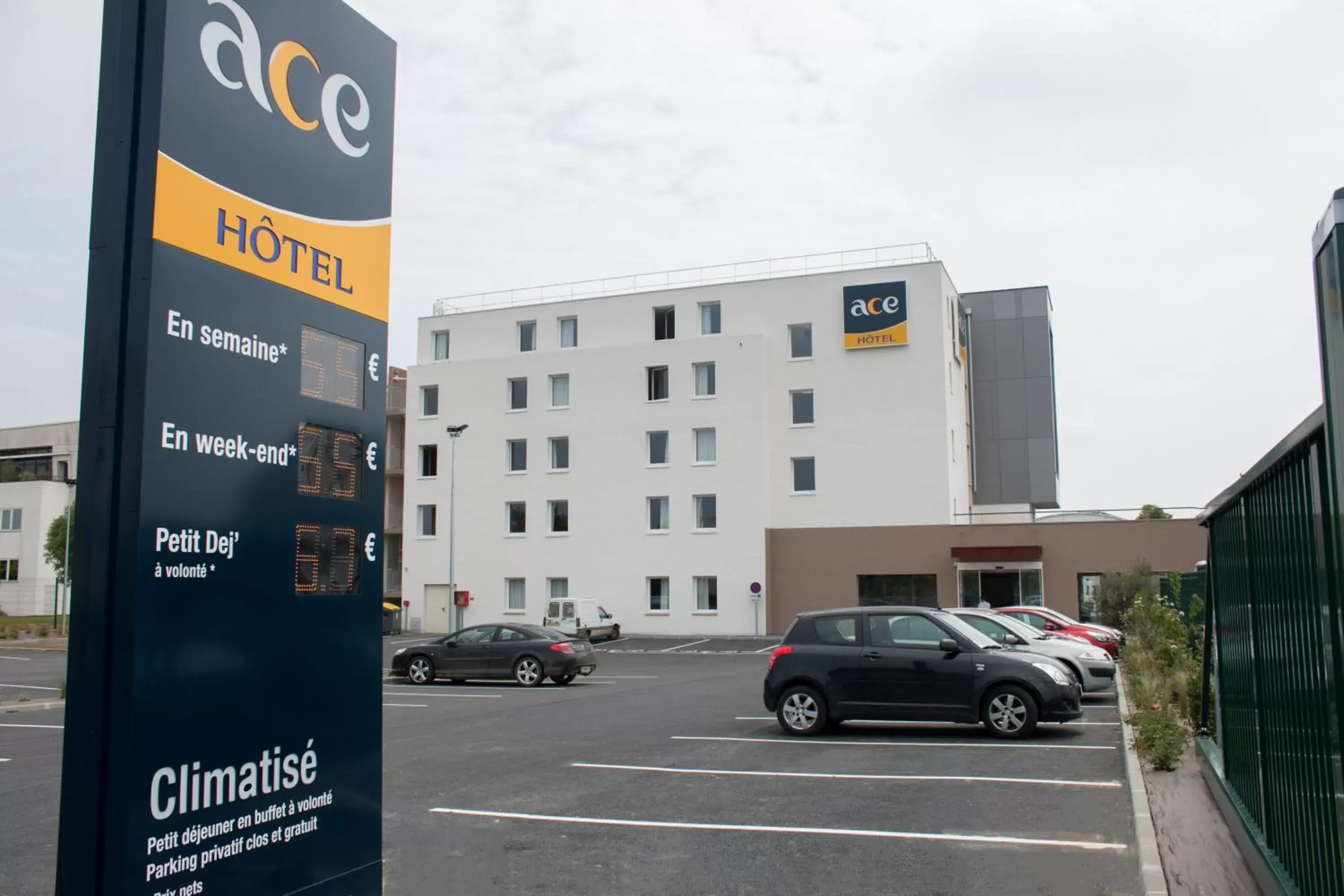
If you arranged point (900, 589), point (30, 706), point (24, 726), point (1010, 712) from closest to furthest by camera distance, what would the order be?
point (1010, 712), point (24, 726), point (30, 706), point (900, 589)

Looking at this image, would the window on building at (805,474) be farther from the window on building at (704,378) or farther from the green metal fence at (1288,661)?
the green metal fence at (1288,661)

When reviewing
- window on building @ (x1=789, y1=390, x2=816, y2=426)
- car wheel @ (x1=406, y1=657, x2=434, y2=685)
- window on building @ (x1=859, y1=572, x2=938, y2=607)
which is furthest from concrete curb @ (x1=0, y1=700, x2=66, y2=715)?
window on building @ (x1=789, y1=390, x2=816, y2=426)

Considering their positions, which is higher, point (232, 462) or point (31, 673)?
point (232, 462)

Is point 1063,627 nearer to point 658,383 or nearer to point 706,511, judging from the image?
point 706,511

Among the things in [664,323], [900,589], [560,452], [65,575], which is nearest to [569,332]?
[664,323]

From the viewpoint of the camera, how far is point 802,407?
157 feet

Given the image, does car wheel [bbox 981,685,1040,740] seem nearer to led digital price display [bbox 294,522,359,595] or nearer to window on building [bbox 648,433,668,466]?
led digital price display [bbox 294,522,359,595]

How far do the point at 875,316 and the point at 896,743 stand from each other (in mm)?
34263

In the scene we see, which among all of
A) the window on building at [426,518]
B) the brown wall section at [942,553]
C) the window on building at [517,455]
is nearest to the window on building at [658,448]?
the brown wall section at [942,553]

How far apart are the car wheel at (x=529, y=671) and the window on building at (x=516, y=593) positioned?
2622cm

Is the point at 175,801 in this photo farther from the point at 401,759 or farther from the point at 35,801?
the point at 401,759

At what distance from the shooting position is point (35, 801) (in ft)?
36.3

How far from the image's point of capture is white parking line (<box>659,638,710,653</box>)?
38.8 m

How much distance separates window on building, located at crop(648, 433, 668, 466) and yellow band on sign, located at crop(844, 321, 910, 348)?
8.84m
